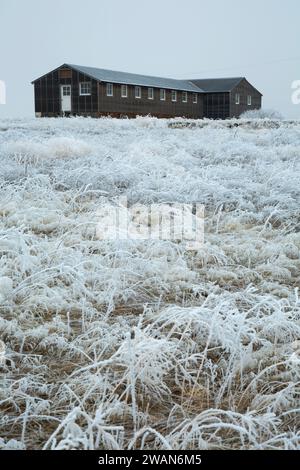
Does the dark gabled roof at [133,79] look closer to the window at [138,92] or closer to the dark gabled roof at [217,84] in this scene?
the window at [138,92]

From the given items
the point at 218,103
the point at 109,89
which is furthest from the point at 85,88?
the point at 218,103

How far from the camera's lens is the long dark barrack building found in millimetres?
35062

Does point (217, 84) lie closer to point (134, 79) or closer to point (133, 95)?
point (134, 79)

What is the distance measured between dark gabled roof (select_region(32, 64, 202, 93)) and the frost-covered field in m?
29.6

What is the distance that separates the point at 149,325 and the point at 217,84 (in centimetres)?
3982

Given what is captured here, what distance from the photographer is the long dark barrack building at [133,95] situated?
3506cm

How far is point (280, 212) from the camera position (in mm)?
5922

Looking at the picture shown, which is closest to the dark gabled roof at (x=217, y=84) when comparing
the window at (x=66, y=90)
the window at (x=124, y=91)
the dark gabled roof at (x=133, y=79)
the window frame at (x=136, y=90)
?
the dark gabled roof at (x=133, y=79)

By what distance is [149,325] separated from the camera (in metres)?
2.95

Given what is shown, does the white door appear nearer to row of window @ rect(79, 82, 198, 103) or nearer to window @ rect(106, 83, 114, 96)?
row of window @ rect(79, 82, 198, 103)

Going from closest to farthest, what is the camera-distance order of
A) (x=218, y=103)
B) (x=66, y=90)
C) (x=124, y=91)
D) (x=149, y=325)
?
(x=149, y=325)
(x=124, y=91)
(x=66, y=90)
(x=218, y=103)

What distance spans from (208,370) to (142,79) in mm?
37212

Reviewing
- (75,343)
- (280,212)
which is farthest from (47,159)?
(75,343)

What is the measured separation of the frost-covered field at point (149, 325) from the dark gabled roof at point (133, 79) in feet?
97.2
